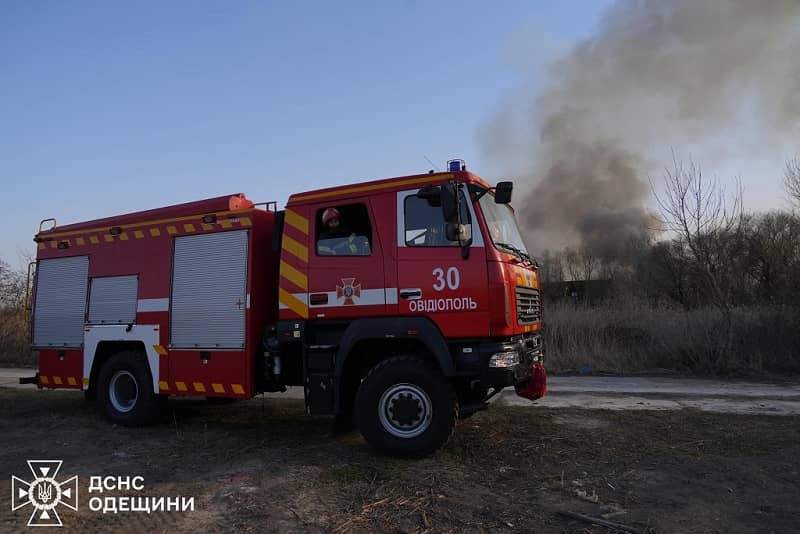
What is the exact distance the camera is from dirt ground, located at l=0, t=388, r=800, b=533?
12.5 ft

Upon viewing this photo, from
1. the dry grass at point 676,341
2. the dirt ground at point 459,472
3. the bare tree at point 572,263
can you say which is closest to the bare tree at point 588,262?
the bare tree at point 572,263

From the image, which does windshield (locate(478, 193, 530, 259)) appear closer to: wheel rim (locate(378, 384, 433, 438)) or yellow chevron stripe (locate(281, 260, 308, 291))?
wheel rim (locate(378, 384, 433, 438))

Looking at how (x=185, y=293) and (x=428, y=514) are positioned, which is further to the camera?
(x=185, y=293)

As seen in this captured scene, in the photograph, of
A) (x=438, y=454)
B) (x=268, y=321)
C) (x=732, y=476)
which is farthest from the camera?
(x=268, y=321)

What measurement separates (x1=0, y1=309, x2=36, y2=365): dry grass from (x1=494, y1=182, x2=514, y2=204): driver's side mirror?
17.5 meters

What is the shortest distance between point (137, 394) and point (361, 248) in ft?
12.1

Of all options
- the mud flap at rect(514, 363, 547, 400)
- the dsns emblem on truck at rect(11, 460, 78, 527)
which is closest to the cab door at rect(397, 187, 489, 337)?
the mud flap at rect(514, 363, 547, 400)

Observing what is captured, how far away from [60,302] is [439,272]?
5789mm

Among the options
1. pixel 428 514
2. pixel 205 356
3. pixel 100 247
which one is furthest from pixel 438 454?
pixel 100 247

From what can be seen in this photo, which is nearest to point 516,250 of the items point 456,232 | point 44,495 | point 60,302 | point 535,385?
point 456,232

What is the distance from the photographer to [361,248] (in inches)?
219

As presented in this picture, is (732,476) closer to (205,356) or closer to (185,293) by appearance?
(205,356)

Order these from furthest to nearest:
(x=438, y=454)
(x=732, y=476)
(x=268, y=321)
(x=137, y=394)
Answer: (x=137, y=394) → (x=268, y=321) → (x=438, y=454) → (x=732, y=476)

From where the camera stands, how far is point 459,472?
4.76 m
